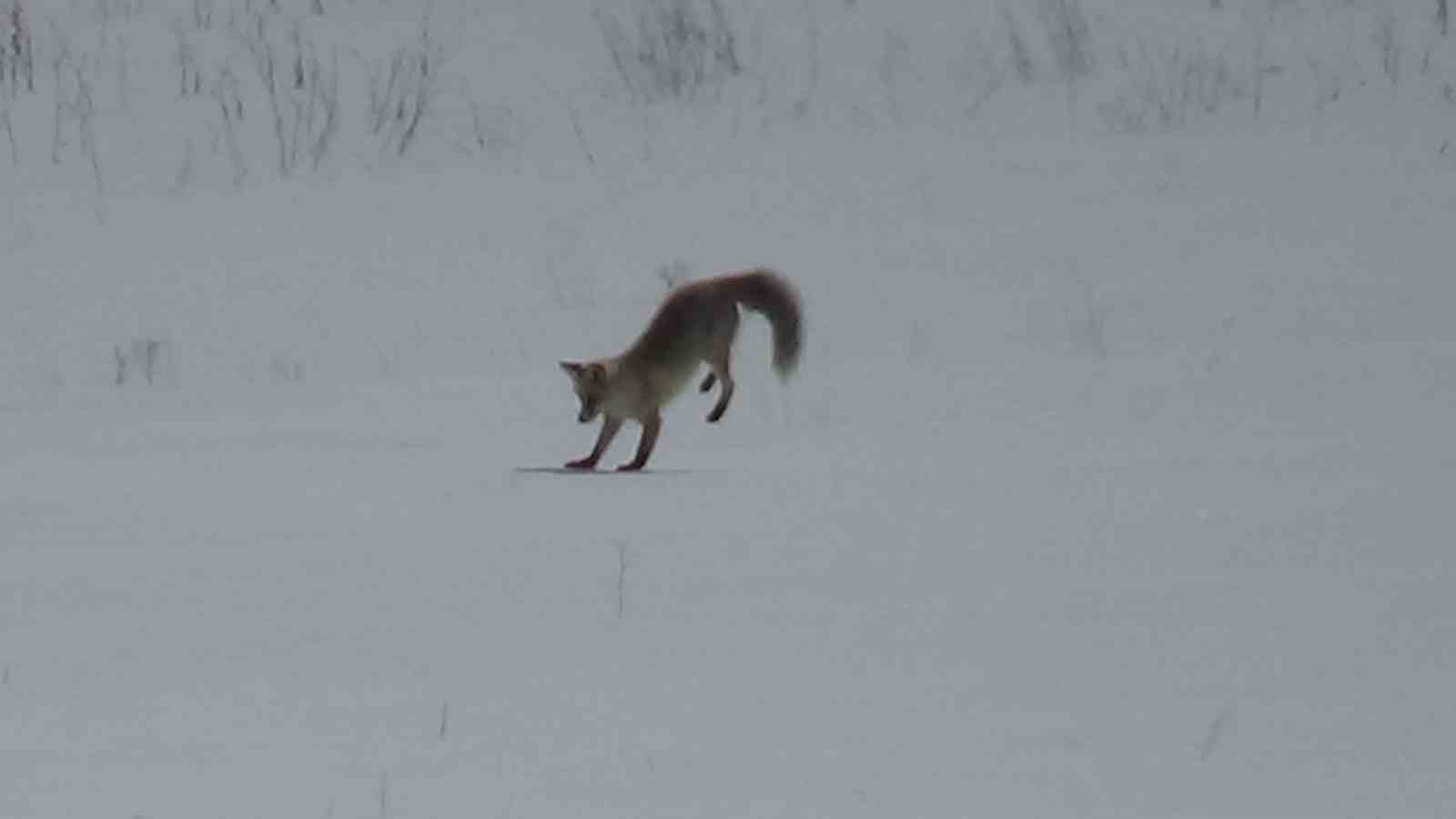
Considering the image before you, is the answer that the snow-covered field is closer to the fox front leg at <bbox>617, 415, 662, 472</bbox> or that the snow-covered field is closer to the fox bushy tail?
the fox front leg at <bbox>617, 415, 662, 472</bbox>

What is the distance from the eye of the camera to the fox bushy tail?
4.92 meters

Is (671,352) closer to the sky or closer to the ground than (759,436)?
closer to the sky

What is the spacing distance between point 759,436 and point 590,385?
617 mm

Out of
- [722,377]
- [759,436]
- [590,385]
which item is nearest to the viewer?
[590,385]

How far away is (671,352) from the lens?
483 cm

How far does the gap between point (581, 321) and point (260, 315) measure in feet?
2.89

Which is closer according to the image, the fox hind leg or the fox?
the fox

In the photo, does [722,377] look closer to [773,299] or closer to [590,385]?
[773,299]

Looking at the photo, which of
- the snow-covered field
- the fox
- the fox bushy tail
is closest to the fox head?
the fox

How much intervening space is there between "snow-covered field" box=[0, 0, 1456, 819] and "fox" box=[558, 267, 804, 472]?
0.16m

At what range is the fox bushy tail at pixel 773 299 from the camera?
194 inches

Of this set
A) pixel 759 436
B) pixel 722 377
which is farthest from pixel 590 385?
pixel 759 436

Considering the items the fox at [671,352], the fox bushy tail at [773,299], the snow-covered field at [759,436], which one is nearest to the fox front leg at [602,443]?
the fox at [671,352]

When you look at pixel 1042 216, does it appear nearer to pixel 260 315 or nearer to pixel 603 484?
pixel 260 315
